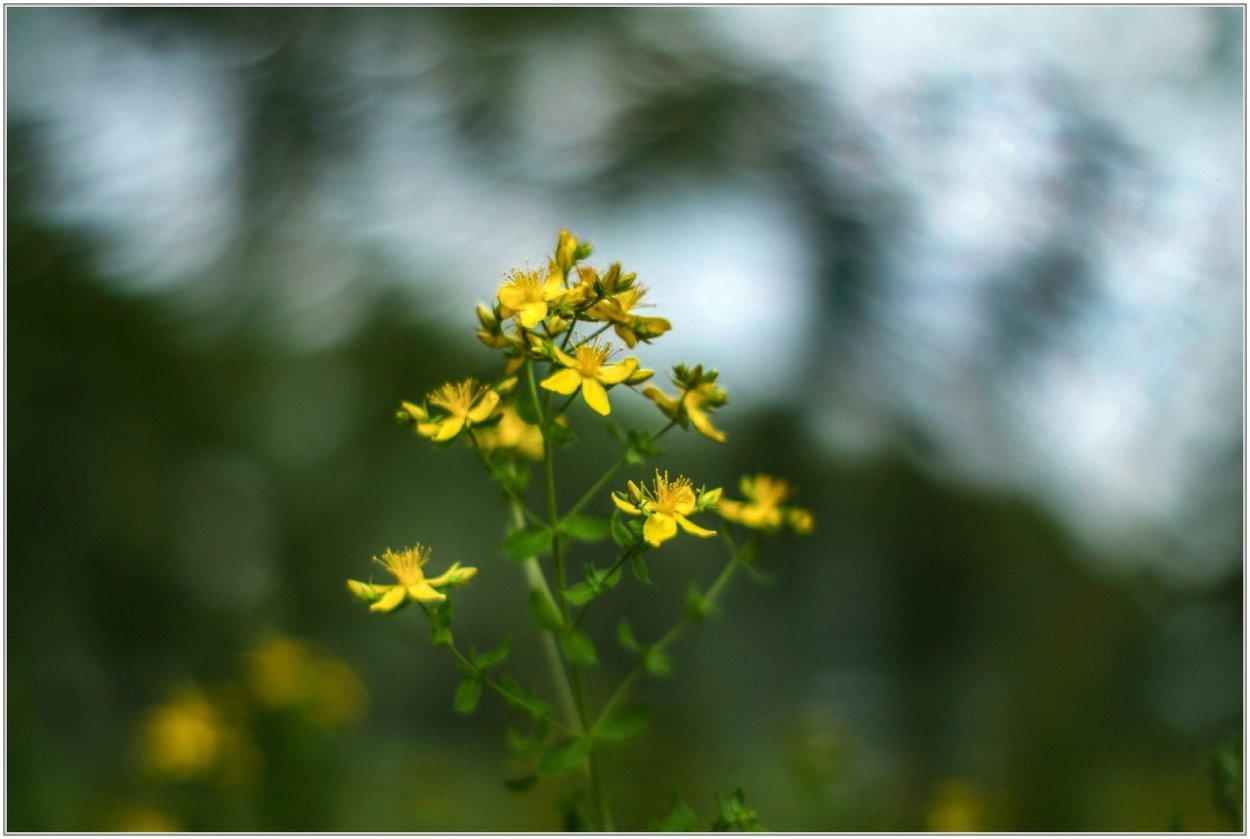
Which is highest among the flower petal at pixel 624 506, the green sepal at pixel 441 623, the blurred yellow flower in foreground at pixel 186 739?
the flower petal at pixel 624 506

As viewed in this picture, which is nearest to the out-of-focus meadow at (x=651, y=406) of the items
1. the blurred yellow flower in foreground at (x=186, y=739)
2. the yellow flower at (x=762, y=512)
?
the blurred yellow flower in foreground at (x=186, y=739)

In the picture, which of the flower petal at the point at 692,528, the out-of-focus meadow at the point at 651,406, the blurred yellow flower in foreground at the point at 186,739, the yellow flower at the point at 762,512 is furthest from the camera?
the out-of-focus meadow at the point at 651,406

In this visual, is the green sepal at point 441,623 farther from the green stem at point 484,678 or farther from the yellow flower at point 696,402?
the yellow flower at point 696,402

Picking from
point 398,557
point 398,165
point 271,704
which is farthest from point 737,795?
point 398,165

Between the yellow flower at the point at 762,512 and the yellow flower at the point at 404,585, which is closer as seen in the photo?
the yellow flower at the point at 404,585

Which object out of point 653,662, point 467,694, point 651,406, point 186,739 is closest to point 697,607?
point 653,662

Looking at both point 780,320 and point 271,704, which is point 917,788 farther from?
point 271,704

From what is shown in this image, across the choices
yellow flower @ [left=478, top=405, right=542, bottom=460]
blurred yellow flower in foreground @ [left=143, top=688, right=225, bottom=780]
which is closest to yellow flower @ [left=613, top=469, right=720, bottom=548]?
yellow flower @ [left=478, top=405, right=542, bottom=460]

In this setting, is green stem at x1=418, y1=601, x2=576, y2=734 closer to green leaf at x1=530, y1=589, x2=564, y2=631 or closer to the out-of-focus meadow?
green leaf at x1=530, y1=589, x2=564, y2=631

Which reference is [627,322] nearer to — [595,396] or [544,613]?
[595,396]
